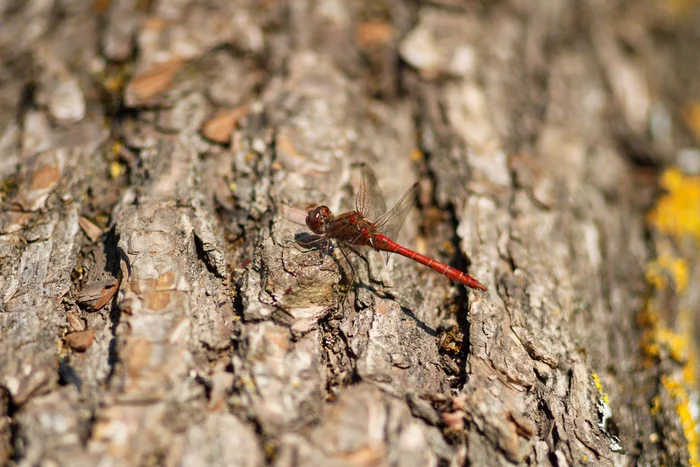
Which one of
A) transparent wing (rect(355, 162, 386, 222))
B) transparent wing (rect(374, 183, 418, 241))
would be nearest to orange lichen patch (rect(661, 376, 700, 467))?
transparent wing (rect(374, 183, 418, 241))

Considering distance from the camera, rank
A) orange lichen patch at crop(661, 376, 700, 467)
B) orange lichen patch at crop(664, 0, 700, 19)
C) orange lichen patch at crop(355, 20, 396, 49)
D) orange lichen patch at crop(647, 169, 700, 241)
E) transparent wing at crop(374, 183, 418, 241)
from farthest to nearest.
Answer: orange lichen patch at crop(664, 0, 700, 19), orange lichen patch at crop(355, 20, 396, 49), orange lichen patch at crop(647, 169, 700, 241), transparent wing at crop(374, 183, 418, 241), orange lichen patch at crop(661, 376, 700, 467)

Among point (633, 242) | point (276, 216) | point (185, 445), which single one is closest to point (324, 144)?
point (276, 216)

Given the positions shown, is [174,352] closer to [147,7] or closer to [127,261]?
[127,261]

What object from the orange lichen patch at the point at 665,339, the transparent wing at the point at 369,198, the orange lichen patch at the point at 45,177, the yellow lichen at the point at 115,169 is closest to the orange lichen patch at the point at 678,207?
the orange lichen patch at the point at 665,339

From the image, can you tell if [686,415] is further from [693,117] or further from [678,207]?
[693,117]

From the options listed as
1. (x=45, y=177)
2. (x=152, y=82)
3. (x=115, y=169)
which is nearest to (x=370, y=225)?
(x=115, y=169)

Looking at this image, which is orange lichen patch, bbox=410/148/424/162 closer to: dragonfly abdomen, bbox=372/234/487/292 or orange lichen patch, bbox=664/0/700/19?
dragonfly abdomen, bbox=372/234/487/292
